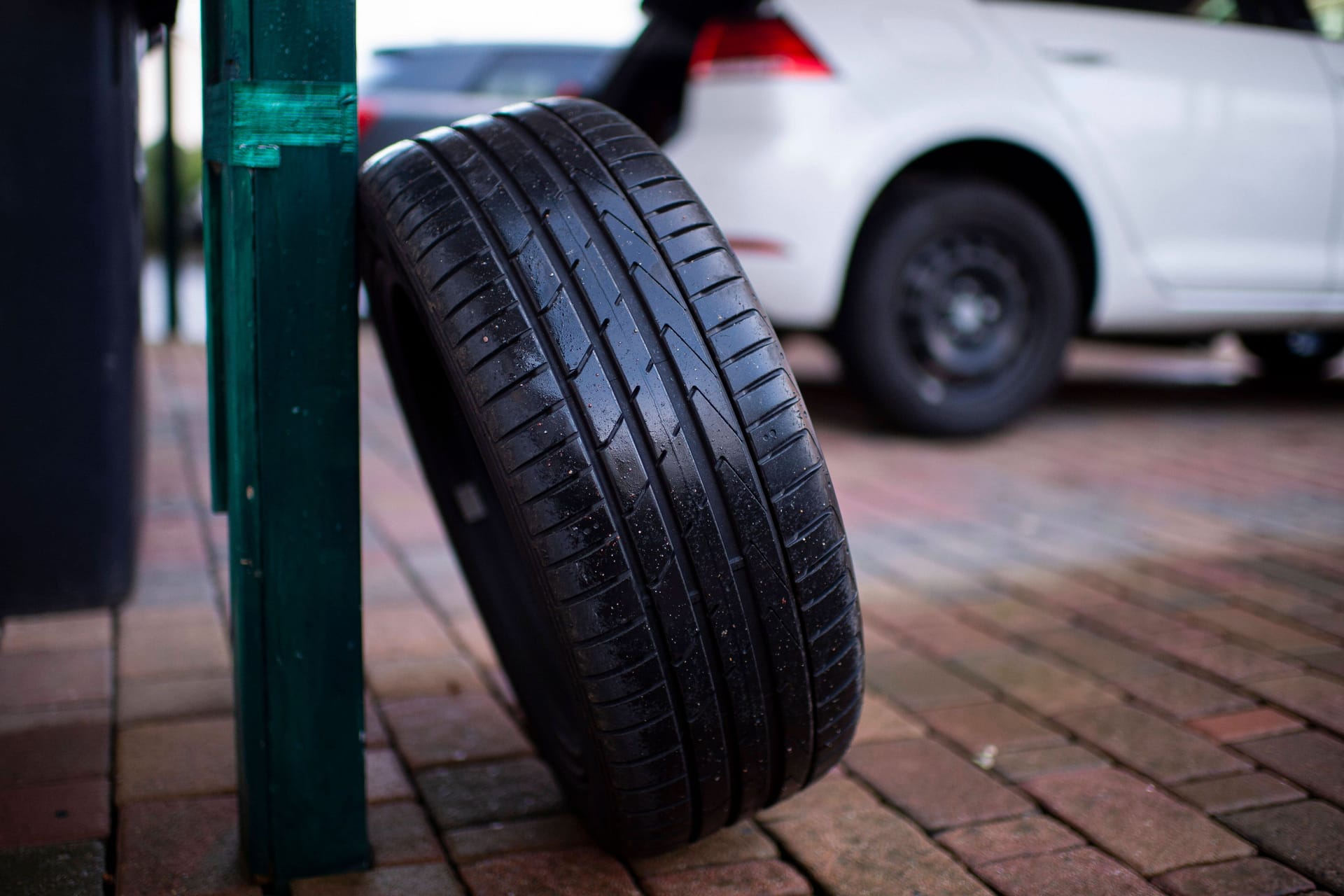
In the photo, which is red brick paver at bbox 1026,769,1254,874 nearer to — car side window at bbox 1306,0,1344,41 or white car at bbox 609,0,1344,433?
white car at bbox 609,0,1344,433

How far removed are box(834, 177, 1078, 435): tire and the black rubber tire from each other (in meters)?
2.60

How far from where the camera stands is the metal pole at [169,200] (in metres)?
6.12

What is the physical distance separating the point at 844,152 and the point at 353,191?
2.60 m

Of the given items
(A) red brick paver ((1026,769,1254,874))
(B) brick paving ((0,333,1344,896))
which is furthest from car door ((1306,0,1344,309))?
(A) red brick paver ((1026,769,1254,874))

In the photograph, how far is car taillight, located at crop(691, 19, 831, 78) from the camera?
382cm

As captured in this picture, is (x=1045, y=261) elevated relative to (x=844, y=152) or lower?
lower

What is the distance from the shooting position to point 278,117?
4.57ft

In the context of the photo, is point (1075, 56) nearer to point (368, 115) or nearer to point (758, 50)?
point (758, 50)

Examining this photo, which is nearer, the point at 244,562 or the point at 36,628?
the point at 244,562

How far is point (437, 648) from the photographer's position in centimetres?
237

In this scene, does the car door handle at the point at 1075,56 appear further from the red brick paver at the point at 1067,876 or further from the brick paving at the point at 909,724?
the red brick paver at the point at 1067,876

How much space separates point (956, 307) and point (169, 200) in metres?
4.30

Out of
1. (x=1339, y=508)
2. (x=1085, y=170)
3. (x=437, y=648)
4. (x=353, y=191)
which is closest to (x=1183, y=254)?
(x=1085, y=170)

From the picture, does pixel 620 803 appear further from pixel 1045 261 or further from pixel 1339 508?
pixel 1045 261
